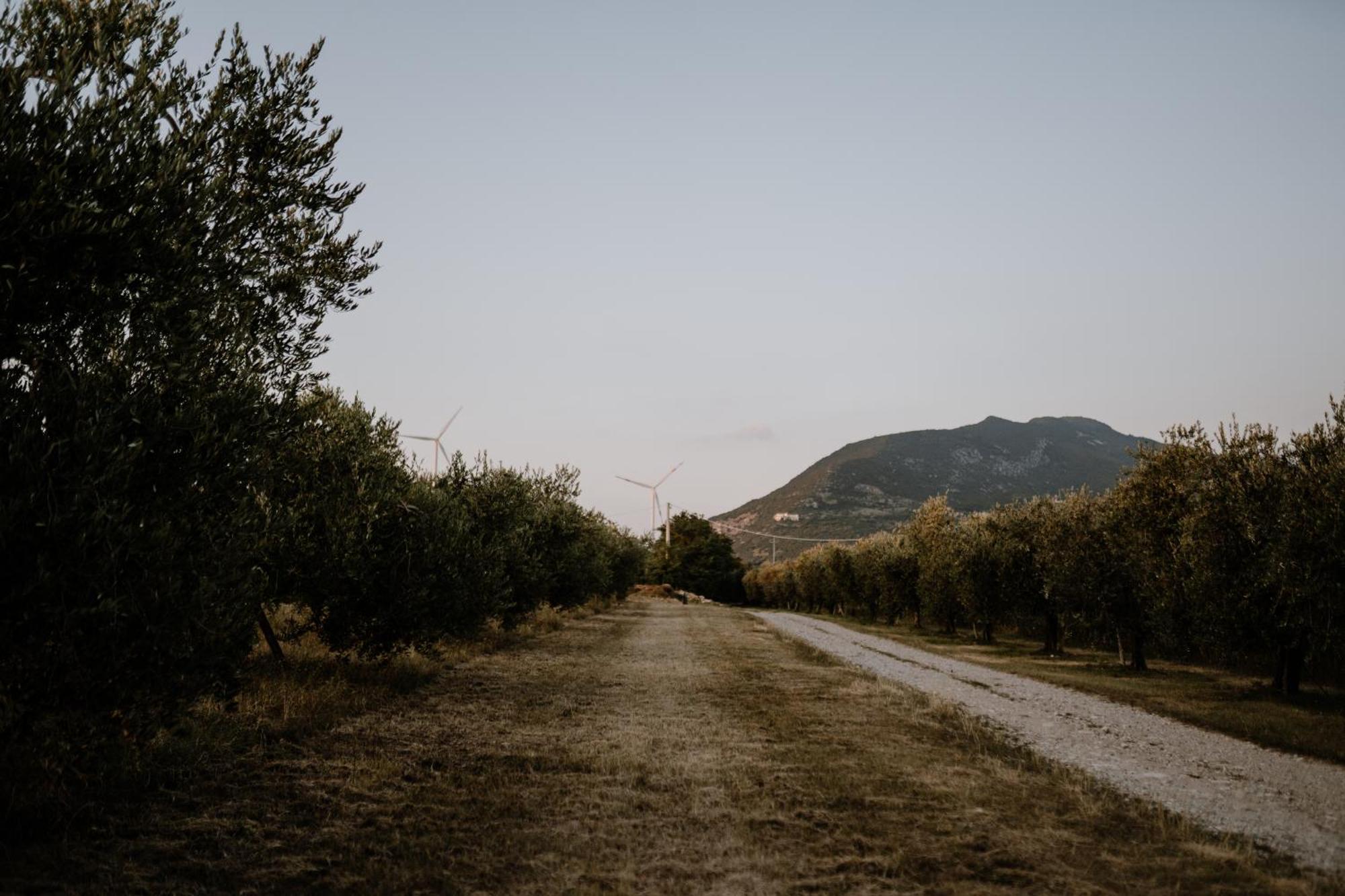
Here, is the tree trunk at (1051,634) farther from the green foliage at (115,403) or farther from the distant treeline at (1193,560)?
the green foliage at (115,403)

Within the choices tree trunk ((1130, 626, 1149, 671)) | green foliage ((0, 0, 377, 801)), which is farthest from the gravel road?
green foliage ((0, 0, 377, 801))

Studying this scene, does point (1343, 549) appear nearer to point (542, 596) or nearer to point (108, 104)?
point (108, 104)

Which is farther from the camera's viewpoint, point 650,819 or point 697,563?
A: point 697,563

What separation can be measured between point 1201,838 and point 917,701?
34.0ft

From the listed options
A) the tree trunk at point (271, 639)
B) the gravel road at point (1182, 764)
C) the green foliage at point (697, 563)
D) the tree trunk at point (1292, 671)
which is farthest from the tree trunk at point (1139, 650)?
the green foliage at point (697, 563)

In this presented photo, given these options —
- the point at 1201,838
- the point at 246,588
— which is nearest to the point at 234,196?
the point at 246,588

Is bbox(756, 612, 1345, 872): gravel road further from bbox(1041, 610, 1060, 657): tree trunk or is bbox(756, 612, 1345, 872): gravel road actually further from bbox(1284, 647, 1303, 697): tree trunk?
bbox(1041, 610, 1060, 657): tree trunk

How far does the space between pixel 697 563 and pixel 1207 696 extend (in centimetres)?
14123

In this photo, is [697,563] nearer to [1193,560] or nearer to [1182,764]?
[1193,560]

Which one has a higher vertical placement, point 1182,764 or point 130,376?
point 130,376

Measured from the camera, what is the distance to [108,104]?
892cm

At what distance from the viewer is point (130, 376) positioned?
362 inches

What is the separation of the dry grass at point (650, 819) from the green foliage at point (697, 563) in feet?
477

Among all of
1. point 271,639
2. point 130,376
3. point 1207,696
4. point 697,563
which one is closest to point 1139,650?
point 1207,696
